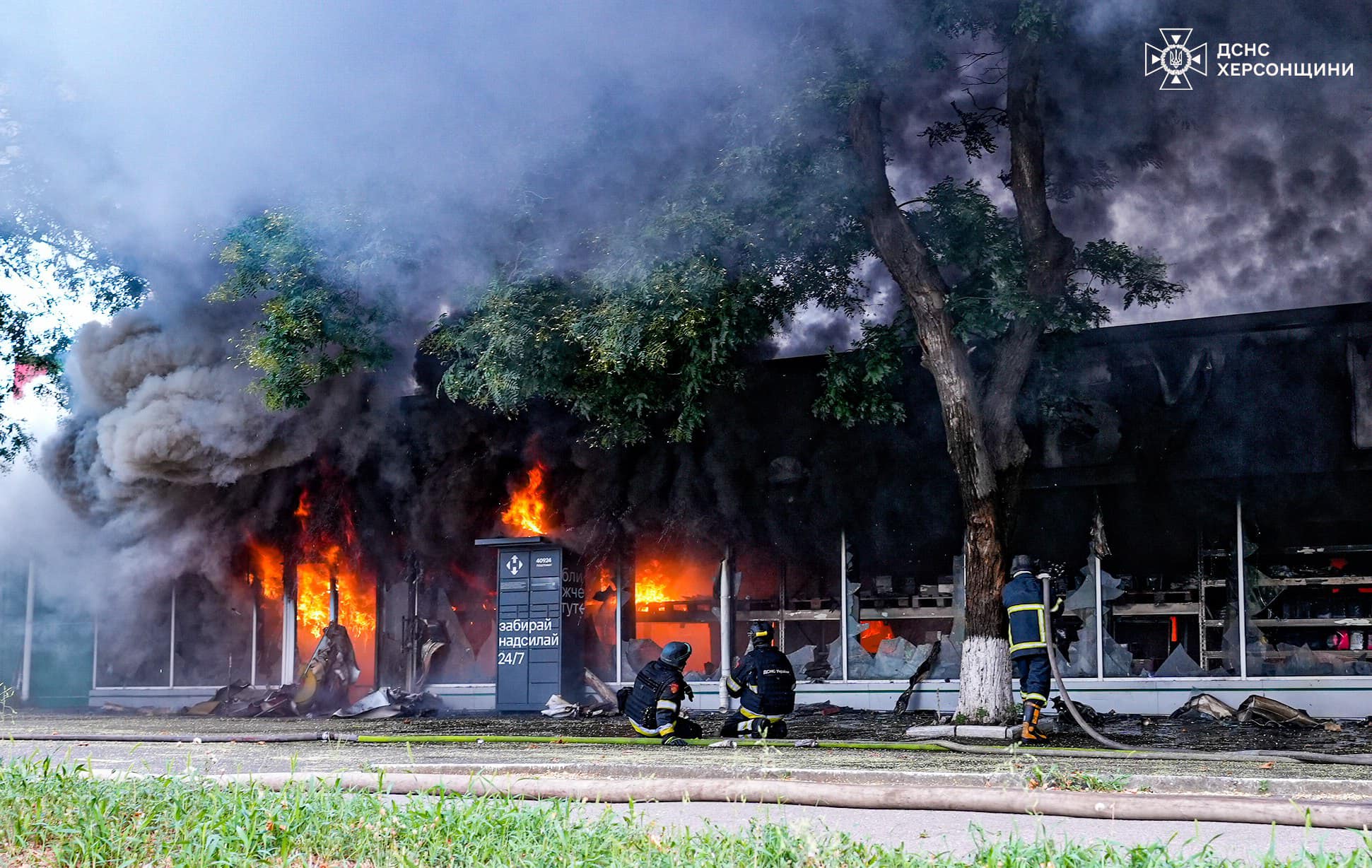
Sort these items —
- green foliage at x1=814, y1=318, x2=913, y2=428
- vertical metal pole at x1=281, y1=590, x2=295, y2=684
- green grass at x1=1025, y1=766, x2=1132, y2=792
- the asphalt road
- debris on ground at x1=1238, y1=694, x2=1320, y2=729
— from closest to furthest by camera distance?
the asphalt road, green grass at x1=1025, y1=766, x2=1132, y2=792, debris on ground at x1=1238, y1=694, x2=1320, y2=729, green foliage at x1=814, y1=318, x2=913, y2=428, vertical metal pole at x1=281, y1=590, x2=295, y2=684

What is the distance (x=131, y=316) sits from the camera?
61.0 feet

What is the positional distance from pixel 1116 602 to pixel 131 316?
1445 centimetres

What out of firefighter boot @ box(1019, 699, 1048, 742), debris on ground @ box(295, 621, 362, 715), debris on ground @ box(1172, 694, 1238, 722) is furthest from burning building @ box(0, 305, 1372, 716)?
firefighter boot @ box(1019, 699, 1048, 742)

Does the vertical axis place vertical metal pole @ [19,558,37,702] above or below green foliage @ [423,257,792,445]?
below

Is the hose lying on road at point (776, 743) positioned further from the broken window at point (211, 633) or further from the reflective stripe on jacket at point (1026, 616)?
the broken window at point (211, 633)

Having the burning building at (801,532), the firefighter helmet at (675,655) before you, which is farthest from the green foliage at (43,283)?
the firefighter helmet at (675,655)

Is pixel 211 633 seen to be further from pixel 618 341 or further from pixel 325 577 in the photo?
pixel 618 341

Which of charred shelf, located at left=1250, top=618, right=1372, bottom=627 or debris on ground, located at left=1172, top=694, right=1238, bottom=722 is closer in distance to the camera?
debris on ground, located at left=1172, top=694, right=1238, bottom=722

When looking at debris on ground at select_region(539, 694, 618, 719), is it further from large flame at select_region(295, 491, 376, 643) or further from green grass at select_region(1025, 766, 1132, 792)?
green grass at select_region(1025, 766, 1132, 792)

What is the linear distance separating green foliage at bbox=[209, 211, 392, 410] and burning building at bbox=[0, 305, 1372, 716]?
11.9 ft

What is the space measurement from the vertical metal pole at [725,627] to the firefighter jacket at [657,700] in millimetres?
3586

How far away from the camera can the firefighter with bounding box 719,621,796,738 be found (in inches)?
464

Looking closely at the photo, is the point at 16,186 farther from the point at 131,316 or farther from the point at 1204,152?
the point at 1204,152

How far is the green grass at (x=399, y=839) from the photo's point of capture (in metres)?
4.50
